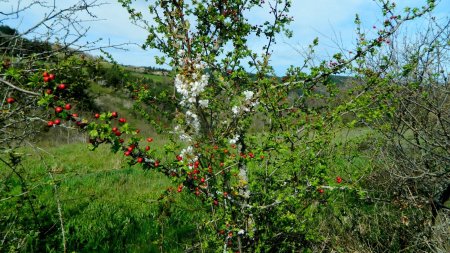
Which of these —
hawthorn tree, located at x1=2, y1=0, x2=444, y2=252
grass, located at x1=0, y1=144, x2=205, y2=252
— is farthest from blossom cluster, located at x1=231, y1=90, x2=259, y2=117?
grass, located at x1=0, y1=144, x2=205, y2=252

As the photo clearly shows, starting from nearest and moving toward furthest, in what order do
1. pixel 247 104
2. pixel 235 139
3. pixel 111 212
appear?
pixel 247 104
pixel 235 139
pixel 111 212

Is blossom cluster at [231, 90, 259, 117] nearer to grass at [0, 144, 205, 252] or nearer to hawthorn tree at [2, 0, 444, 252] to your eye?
hawthorn tree at [2, 0, 444, 252]

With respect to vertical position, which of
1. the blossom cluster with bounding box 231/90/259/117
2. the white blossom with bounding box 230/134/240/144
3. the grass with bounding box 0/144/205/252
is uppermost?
the blossom cluster with bounding box 231/90/259/117

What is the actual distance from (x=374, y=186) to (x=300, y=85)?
316 cm

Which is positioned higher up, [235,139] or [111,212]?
[235,139]

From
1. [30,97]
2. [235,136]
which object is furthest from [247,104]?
[30,97]

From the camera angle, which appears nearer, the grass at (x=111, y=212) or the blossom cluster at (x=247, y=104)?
the blossom cluster at (x=247, y=104)

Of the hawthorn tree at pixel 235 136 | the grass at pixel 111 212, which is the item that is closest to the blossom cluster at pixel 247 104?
the hawthorn tree at pixel 235 136

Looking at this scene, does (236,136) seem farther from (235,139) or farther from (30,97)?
(30,97)

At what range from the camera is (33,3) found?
337cm

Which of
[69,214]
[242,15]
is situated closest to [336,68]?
[242,15]

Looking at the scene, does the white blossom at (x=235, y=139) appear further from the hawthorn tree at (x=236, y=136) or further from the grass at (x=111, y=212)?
the grass at (x=111, y=212)

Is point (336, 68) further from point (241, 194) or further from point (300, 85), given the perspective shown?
point (241, 194)

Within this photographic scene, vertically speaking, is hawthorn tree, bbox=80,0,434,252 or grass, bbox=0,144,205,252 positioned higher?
hawthorn tree, bbox=80,0,434,252
